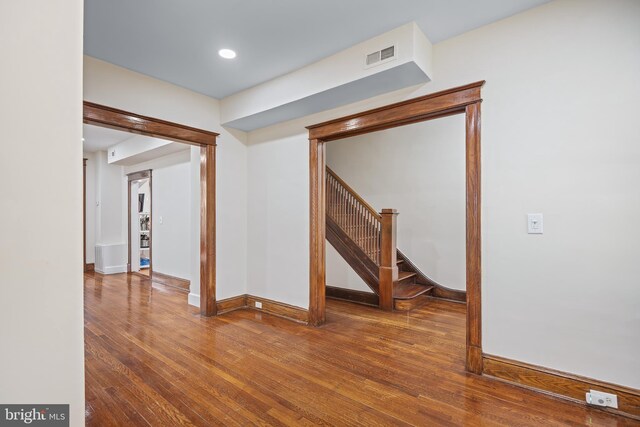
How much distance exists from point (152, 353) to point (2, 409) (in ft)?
8.03

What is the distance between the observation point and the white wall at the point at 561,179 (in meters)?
1.95

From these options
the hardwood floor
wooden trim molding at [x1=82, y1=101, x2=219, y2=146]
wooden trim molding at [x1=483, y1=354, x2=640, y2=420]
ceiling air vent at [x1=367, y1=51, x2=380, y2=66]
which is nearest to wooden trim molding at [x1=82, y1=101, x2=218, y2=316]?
wooden trim molding at [x1=82, y1=101, x2=219, y2=146]

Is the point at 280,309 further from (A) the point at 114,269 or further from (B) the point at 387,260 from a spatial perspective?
(A) the point at 114,269

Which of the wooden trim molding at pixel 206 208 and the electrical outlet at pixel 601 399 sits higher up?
the wooden trim molding at pixel 206 208

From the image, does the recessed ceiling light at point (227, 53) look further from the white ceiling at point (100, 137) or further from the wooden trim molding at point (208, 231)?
the white ceiling at point (100, 137)

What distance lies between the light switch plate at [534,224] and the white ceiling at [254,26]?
150 cm

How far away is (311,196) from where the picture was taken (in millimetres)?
3566

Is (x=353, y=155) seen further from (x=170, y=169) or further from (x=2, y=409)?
(x=2, y=409)

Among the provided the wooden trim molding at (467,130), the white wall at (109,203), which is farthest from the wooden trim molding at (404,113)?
the white wall at (109,203)

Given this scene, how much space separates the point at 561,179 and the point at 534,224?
35cm

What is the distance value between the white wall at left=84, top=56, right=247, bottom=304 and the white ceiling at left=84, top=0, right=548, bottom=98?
25 cm

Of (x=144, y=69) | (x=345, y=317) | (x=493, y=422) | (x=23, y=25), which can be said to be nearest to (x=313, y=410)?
(x=493, y=422)

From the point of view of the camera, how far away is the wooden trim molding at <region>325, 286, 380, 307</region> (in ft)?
14.5


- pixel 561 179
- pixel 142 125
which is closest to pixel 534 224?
pixel 561 179
